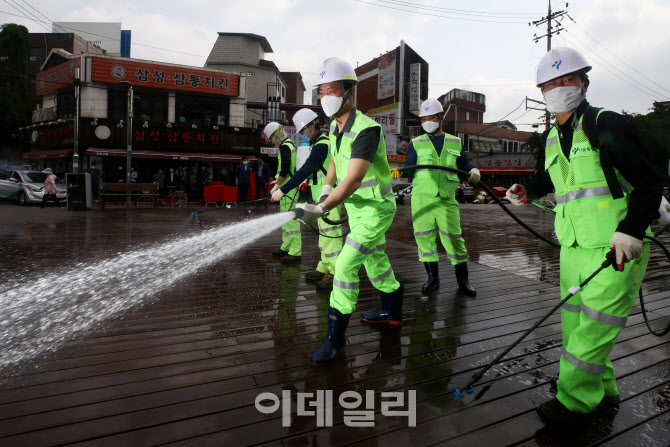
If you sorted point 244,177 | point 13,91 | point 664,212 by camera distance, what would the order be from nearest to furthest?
point 664,212, point 244,177, point 13,91

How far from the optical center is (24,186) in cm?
1984

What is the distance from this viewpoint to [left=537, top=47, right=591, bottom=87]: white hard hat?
237cm

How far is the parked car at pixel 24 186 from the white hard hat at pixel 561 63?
71.6 feet

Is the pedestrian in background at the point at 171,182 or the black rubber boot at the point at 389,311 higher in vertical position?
the pedestrian in background at the point at 171,182

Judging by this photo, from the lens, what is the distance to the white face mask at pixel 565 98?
2.39 m

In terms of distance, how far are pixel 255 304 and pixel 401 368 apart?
6.28 ft

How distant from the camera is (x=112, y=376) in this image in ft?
8.73

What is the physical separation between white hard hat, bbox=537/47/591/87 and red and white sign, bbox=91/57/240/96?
28000mm

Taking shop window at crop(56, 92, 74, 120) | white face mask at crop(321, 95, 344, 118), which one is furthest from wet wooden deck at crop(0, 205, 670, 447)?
shop window at crop(56, 92, 74, 120)

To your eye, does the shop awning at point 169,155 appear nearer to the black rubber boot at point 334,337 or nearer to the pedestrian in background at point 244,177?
the pedestrian in background at point 244,177

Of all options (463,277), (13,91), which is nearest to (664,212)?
(463,277)

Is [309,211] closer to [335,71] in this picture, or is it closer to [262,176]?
[335,71]

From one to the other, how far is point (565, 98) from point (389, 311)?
207 cm

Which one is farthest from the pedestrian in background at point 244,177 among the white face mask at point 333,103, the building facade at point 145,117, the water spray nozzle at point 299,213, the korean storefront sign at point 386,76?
the korean storefront sign at point 386,76
